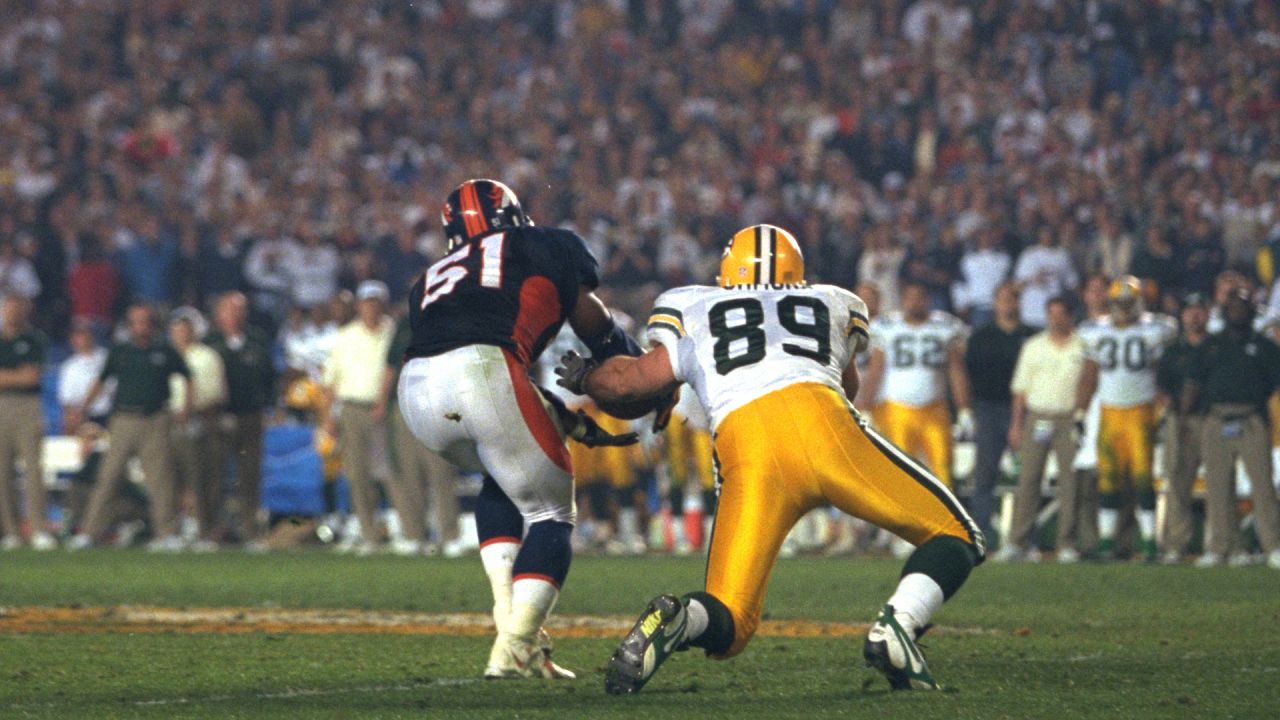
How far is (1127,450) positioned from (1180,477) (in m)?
0.41

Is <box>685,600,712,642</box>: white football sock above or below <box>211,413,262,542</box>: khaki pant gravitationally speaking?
Answer: above

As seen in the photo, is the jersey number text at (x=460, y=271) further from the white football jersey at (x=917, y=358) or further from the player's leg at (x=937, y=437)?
the player's leg at (x=937, y=437)

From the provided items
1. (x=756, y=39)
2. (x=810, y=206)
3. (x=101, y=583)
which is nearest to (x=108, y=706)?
(x=101, y=583)

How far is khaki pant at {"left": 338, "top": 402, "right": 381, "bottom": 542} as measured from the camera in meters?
15.5

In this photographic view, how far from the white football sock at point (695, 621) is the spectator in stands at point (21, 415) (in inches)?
446

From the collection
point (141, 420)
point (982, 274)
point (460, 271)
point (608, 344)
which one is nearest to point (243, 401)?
point (141, 420)

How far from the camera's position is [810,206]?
18.4m

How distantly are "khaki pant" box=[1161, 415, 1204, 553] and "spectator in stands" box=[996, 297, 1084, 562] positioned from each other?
0.69 m

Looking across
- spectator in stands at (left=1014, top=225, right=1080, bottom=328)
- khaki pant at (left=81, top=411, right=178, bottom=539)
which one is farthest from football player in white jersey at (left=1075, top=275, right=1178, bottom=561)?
khaki pant at (left=81, top=411, right=178, bottom=539)

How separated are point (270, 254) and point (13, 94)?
4.56 meters

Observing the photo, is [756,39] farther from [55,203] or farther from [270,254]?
[55,203]

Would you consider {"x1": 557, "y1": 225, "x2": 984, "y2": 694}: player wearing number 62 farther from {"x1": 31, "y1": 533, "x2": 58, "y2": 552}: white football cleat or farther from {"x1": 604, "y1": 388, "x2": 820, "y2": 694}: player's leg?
{"x1": 31, "y1": 533, "x2": 58, "y2": 552}: white football cleat

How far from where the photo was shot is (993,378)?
14148 mm

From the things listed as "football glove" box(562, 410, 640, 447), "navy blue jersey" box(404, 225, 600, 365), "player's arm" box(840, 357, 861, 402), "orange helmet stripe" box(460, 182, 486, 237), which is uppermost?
"orange helmet stripe" box(460, 182, 486, 237)
